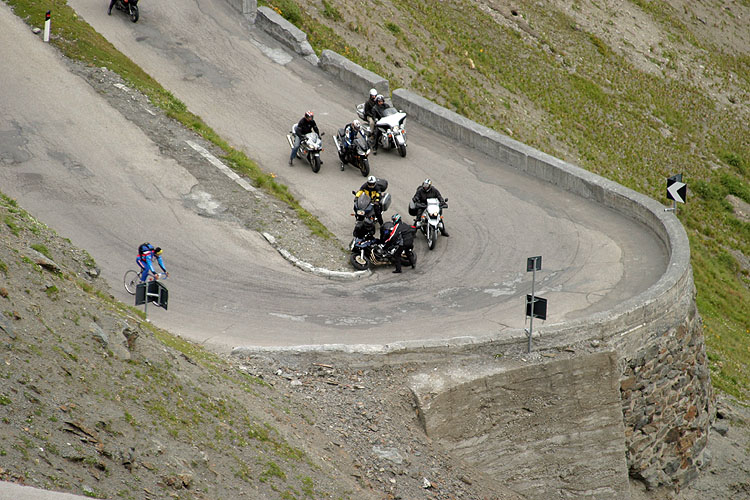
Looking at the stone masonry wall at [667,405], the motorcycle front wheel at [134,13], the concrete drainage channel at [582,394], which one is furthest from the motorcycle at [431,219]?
the motorcycle front wheel at [134,13]

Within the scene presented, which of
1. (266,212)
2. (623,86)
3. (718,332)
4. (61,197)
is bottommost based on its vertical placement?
(61,197)

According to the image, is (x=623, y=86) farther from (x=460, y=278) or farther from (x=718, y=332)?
(x=460, y=278)

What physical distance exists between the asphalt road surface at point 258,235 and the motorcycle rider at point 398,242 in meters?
0.38

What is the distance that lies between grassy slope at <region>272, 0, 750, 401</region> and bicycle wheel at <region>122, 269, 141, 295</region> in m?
14.3

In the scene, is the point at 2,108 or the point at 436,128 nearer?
the point at 2,108

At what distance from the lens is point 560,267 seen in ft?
62.7

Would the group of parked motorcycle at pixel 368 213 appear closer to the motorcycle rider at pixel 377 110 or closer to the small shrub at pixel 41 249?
the motorcycle rider at pixel 377 110

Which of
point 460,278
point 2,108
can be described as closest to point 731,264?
point 460,278

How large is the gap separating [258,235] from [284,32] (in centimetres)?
1202

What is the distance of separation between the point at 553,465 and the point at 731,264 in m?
15.7

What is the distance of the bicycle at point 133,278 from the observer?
16673mm

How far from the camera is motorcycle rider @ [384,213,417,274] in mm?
18656

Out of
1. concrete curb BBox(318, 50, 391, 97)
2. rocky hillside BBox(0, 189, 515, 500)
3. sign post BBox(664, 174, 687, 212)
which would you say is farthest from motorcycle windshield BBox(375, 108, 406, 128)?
rocky hillside BBox(0, 189, 515, 500)

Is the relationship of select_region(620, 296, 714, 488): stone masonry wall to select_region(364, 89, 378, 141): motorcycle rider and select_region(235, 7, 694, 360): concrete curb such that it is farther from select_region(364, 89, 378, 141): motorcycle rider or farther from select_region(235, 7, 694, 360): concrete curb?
select_region(364, 89, 378, 141): motorcycle rider
